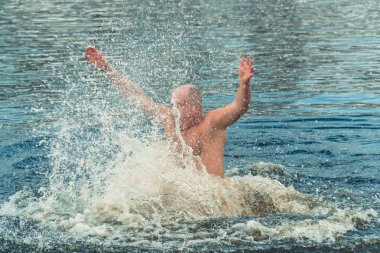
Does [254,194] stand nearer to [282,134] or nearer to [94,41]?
[282,134]

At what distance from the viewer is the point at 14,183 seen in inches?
401

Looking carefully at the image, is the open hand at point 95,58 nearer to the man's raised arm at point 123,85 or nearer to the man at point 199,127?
the man's raised arm at point 123,85

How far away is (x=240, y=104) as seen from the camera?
26.7 ft

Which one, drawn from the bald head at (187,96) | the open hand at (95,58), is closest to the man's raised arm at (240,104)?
the bald head at (187,96)

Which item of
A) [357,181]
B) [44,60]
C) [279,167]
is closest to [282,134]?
[279,167]

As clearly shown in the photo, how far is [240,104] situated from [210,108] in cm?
693

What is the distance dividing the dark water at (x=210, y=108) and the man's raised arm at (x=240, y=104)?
113cm

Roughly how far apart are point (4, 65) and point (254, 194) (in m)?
14.4

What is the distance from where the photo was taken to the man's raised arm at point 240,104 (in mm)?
7934

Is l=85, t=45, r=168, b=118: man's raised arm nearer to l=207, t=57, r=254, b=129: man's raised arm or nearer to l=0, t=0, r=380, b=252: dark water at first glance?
l=0, t=0, r=380, b=252: dark water

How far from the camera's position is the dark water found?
7832mm

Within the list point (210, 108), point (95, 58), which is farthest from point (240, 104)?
point (210, 108)

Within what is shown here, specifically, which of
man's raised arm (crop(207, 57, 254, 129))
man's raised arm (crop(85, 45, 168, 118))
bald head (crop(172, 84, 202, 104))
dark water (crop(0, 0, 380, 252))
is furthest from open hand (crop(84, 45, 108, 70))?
man's raised arm (crop(207, 57, 254, 129))

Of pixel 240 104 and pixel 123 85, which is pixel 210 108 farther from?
pixel 240 104
